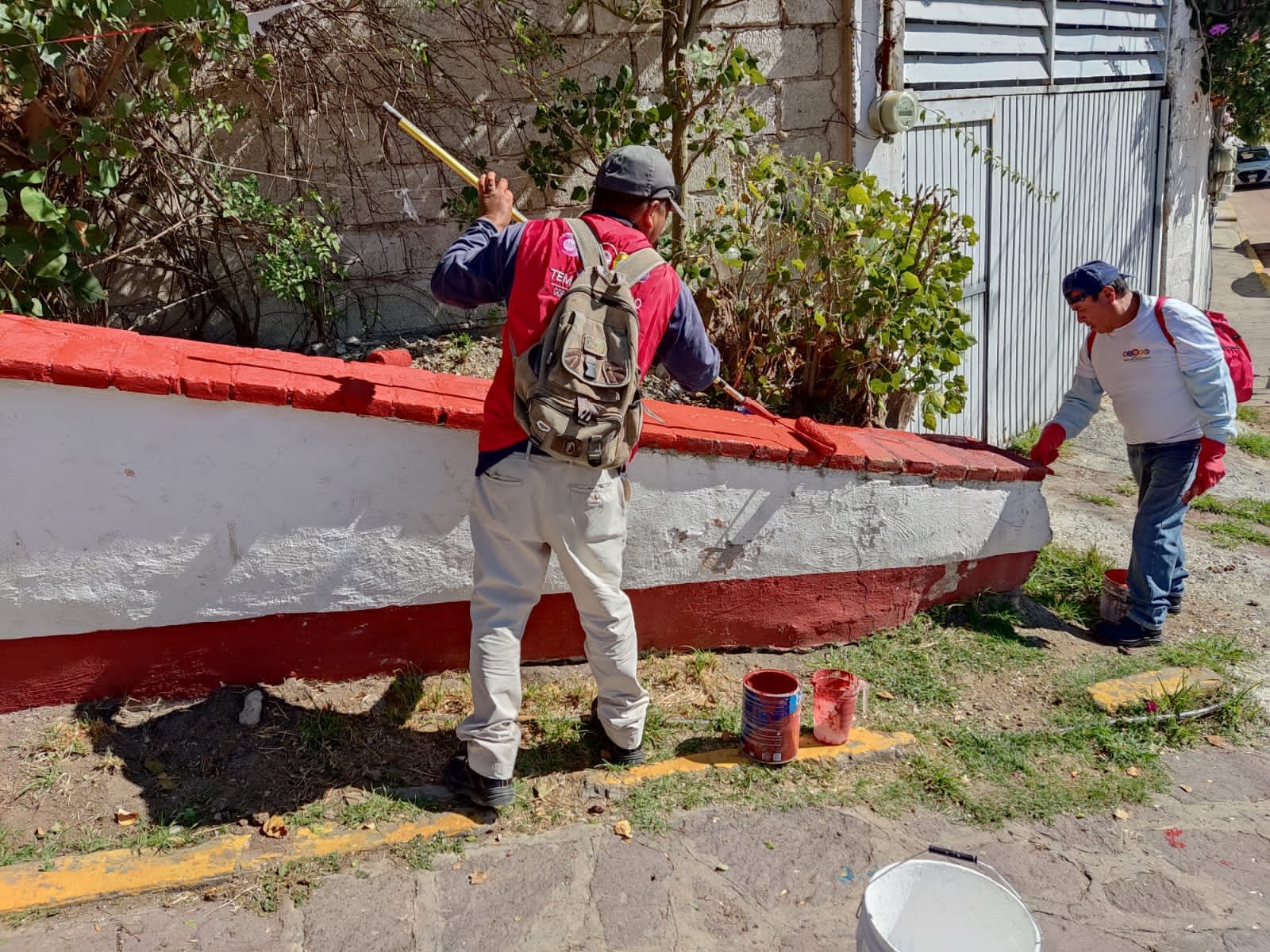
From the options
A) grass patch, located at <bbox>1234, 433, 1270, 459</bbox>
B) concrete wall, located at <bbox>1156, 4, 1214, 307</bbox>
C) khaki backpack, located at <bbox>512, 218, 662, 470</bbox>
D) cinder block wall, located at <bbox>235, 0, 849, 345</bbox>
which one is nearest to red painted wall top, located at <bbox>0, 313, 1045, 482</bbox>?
khaki backpack, located at <bbox>512, 218, 662, 470</bbox>

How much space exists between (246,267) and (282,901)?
314 cm

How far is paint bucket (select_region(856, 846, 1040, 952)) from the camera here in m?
2.46

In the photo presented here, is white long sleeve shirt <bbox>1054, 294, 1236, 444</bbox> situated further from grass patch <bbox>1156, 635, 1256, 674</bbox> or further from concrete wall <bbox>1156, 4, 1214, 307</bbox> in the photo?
concrete wall <bbox>1156, 4, 1214, 307</bbox>

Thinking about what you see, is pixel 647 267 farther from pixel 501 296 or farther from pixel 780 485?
pixel 780 485

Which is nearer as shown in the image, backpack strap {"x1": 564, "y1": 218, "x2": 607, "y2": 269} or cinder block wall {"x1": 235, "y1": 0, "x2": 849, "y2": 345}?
backpack strap {"x1": 564, "y1": 218, "x2": 607, "y2": 269}

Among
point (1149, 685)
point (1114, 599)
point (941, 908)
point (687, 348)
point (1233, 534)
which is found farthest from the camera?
point (1233, 534)

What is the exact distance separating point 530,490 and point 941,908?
1579 millimetres

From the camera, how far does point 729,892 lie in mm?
3111

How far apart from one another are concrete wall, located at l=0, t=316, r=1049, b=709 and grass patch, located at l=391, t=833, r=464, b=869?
0.78 m

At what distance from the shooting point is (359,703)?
11.9ft

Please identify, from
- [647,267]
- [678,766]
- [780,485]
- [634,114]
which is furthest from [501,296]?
[634,114]

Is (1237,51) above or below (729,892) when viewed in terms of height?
above

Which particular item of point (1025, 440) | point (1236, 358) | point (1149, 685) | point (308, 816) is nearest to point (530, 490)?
point (308, 816)

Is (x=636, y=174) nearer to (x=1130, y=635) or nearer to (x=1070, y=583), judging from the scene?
(x=1130, y=635)
